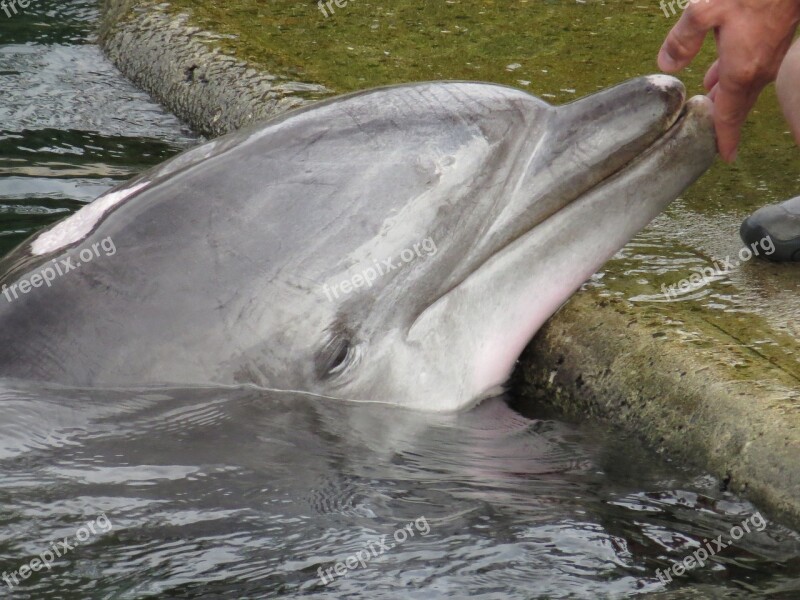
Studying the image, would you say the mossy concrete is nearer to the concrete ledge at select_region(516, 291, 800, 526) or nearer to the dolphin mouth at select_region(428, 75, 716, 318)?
the concrete ledge at select_region(516, 291, 800, 526)

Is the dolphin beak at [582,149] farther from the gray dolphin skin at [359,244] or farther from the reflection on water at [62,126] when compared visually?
the reflection on water at [62,126]

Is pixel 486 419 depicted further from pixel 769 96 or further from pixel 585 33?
pixel 585 33

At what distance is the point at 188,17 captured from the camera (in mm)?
8273

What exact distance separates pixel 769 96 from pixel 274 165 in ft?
11.1

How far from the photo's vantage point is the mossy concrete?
3619mm

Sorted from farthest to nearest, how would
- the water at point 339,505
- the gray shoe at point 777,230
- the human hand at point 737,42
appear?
the gray shoe at point 777,230 < the human hand at point 737,42 < the water at point 339,505

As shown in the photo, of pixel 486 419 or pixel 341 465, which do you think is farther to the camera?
pixel 486 419

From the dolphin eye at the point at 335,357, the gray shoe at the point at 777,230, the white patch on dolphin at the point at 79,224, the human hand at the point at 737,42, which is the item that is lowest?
the dolphin eye at the point at 335,357

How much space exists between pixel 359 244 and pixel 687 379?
3.74ft

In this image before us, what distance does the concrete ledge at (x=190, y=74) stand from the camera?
274 inches

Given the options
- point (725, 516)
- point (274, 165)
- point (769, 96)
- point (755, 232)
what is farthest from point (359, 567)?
point (769, 96)

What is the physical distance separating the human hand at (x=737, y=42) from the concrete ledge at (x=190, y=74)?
2.98 m

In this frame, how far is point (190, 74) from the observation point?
777 cm

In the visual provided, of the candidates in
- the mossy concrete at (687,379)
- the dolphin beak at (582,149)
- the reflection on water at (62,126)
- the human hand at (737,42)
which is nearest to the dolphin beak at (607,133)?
the dolphin beak at (582,149)
